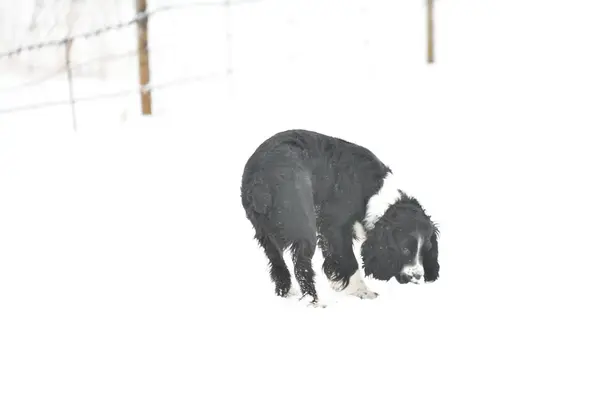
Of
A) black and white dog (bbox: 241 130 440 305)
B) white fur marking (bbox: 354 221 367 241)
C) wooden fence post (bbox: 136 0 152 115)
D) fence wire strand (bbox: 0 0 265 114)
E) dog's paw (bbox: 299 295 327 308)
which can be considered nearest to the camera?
black and white dog (bbox: 241 130 440 305)

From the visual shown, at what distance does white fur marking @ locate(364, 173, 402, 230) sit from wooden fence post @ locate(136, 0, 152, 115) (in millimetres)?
4475

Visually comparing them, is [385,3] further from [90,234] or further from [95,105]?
[90,234]

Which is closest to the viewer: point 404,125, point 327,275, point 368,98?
point 327,275

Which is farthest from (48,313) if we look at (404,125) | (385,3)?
(385,3)

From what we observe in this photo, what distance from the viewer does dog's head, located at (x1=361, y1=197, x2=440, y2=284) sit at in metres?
3.51

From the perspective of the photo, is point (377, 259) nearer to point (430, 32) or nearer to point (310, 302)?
point (310, 302)

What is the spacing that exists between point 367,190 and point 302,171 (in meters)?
0.37

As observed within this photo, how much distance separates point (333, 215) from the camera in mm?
3691

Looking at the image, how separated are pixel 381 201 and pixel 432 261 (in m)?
0.40

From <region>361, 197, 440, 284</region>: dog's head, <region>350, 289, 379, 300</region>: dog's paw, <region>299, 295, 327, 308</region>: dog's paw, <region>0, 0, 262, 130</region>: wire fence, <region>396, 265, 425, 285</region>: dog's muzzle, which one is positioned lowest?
<region>350, 289, 379, 300</region>: dog's paw

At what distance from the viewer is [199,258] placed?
13.7 feet

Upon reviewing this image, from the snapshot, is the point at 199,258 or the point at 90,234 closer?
the point at 199,258

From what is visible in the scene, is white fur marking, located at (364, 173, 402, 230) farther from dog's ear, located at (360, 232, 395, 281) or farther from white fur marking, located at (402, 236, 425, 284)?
white fur marking, located at (402, 236, 425, 284)

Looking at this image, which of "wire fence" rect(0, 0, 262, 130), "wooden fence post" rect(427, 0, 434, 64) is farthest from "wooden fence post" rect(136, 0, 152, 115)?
"wooden fence post" rect(427, 0, 434, 64)
